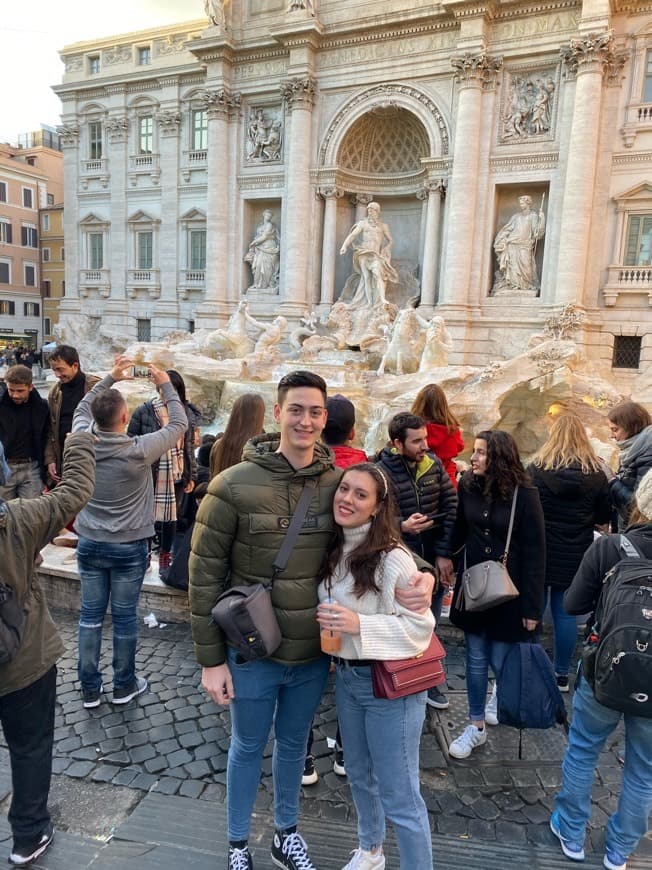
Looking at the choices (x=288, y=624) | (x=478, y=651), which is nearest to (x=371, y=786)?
(x=288, y=624)

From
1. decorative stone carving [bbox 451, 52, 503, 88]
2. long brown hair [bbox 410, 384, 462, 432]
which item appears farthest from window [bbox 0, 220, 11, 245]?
long brown hair [bbox 410, 384, 462, 432]

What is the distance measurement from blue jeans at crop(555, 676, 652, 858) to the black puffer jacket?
3.60ft

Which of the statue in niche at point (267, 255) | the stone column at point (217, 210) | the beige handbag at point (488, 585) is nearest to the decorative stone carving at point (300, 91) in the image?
the stone column at point (217, 210)

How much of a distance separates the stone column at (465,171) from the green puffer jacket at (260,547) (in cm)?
1526

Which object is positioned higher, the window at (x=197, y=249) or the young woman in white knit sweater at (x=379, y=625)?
the window at (x=197, y=249)

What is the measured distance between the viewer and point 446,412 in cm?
394

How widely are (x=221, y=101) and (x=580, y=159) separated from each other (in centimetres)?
1124

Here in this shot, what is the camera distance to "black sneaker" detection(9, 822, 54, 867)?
2373mm

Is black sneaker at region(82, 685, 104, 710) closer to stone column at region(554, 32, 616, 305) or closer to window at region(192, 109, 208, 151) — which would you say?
stone column at region(554, 32, 616, 305)

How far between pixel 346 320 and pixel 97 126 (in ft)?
45.3

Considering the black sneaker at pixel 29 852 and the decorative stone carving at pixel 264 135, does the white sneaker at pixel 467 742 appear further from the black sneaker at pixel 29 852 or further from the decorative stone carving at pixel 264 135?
the decorative stone carving at pixel 264 135

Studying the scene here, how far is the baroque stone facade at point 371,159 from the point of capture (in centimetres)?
1519

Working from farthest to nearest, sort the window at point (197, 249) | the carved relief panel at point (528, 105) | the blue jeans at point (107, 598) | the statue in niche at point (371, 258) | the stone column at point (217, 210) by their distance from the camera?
1. the window at point (197, 249)
2. the stone column at point (217, 210)
3. the statue in niche at point (371, 258)
4. the carved relief panel at point (528, 105)
5. the blue jeans at point (107, 598)

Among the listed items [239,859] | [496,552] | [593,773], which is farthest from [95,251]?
[593,773]
